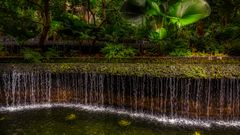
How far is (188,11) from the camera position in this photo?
37.9ft

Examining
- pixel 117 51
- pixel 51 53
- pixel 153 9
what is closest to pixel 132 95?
pixel 117 51

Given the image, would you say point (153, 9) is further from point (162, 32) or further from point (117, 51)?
point (117, 51)

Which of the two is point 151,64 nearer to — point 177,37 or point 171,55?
point 171,55

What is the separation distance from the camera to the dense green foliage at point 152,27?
1148cm

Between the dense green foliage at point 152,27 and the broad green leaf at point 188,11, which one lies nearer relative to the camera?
the broad green leaf at point 188,11

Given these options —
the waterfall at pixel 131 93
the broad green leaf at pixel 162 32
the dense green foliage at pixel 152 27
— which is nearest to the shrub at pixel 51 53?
the dense green foliage at pixel 152 27

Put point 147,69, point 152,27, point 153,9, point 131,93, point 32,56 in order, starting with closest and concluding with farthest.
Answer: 1. point 147,69
2. point 131,93
3. point 32,56
4. point 153,9
5. point 152,27

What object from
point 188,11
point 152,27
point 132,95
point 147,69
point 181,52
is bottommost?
point 132,95

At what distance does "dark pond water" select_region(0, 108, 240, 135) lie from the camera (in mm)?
9055

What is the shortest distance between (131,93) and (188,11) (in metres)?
3.26

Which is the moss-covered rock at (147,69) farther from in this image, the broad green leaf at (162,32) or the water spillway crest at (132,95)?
the broad green leaf at (162,32)

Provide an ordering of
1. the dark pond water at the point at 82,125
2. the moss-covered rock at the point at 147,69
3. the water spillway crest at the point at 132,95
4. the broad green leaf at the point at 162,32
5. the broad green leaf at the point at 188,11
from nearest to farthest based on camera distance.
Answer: the dark pond water at the point at 82,125 < the moss-covered rock at the point at 147,69 < the water spillway crest at the point at 132,95 < the broad green leaf at the point at 188,11 < the broad green leaf at the point at 162,32

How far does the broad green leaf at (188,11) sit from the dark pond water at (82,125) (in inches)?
148

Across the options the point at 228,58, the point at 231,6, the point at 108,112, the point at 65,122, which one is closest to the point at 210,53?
the point at 228,58
